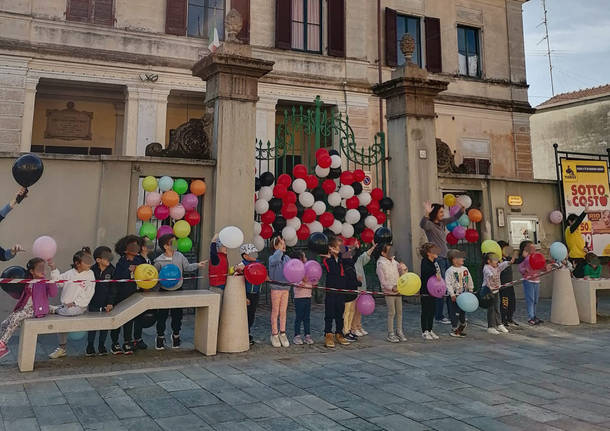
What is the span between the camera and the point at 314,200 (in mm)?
9102

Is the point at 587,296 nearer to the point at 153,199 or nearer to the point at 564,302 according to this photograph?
the point at 564,302

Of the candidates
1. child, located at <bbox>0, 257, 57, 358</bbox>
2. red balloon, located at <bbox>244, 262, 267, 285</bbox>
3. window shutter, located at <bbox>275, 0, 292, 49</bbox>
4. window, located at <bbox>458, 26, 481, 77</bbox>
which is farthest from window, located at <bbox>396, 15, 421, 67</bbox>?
child, located at <bbox>0, 257, 57, 358</bbox>

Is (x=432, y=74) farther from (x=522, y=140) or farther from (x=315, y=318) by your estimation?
(x=315, y=318)

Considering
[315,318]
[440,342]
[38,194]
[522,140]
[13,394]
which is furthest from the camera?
[522,140]

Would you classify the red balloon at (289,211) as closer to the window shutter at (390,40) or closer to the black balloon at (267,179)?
the black balloon at (267,179)

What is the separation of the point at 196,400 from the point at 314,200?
18.4ft

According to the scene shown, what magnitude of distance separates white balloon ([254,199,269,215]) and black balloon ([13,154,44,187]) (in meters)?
3.70

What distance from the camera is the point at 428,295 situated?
262 inches

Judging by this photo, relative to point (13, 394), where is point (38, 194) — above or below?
above

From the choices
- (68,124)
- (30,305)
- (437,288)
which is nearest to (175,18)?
(68,124)

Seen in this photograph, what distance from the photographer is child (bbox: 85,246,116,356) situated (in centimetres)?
562

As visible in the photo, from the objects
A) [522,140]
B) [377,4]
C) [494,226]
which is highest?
[377,4]

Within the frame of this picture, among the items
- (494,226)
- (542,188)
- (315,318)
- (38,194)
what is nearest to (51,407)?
(38,194)

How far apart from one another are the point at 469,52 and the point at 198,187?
14.8 metres
